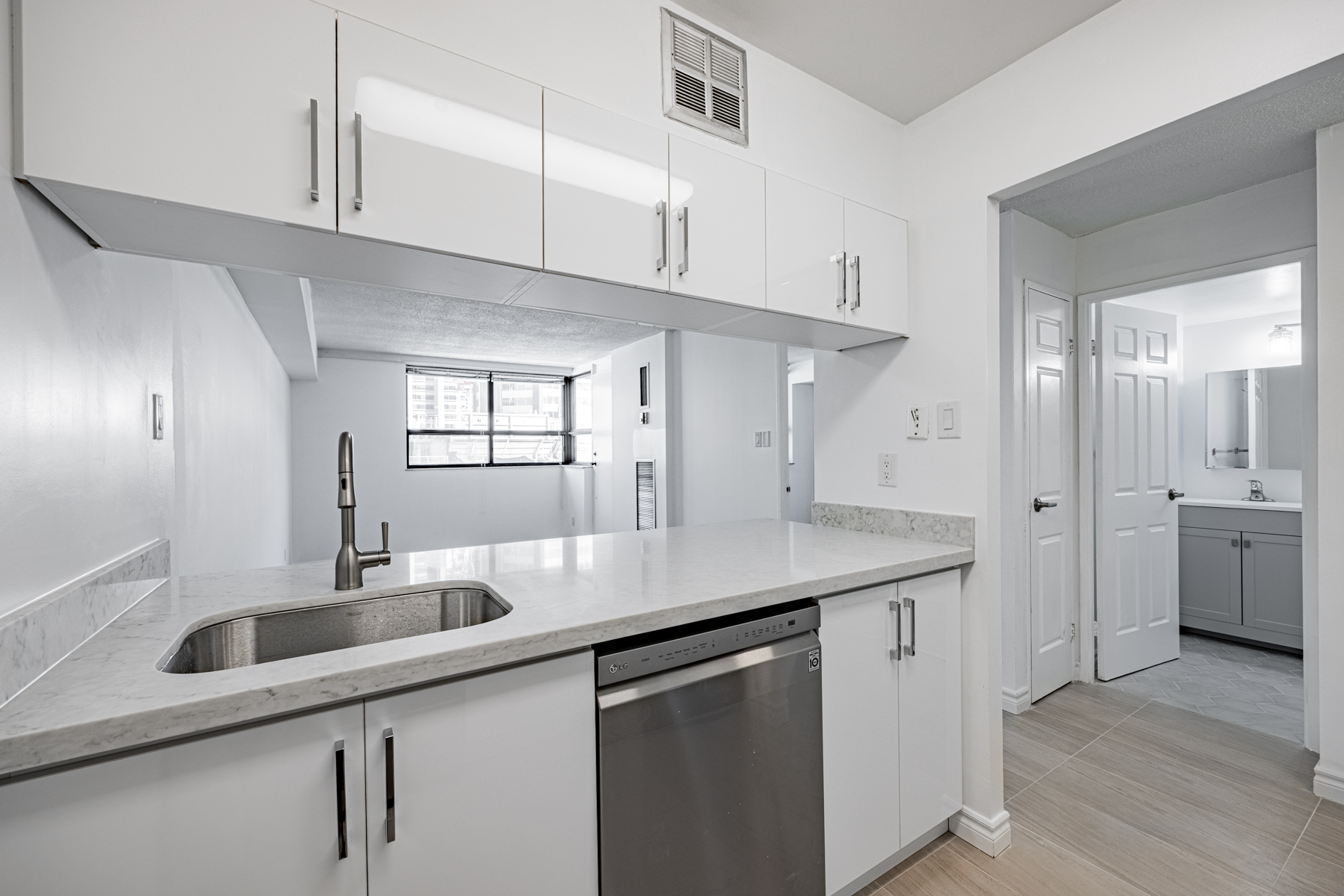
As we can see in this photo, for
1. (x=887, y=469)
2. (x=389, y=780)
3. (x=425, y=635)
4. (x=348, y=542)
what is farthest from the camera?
(x=887, y=469)

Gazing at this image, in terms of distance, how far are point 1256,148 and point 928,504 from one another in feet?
6.75

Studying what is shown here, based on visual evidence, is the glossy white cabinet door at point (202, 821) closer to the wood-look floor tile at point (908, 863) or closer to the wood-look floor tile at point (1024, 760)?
the wood-look floor tile at point (908, 863)

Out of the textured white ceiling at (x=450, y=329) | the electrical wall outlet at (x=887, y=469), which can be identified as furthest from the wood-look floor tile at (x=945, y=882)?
the textured white ceiling at (x=450, y=329)

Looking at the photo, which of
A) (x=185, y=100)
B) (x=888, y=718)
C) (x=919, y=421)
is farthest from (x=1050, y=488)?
(x=185, y=100)

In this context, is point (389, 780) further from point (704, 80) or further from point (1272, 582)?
point (1272, 582)

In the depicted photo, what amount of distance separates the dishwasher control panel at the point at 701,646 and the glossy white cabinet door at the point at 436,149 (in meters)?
0.89

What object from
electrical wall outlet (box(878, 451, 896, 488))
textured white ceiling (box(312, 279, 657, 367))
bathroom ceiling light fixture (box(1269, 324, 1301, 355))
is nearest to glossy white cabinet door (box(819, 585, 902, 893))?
electrical wall outlet (box(878, 451, 896, 488))

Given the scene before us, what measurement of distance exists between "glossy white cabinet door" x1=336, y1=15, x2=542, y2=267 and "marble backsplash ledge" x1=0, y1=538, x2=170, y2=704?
30.3 inches

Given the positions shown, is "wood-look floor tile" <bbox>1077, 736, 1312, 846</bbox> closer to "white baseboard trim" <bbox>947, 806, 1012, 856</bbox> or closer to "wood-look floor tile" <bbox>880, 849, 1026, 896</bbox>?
"white baseboard trim" <bbox>947, 806, 1012, 856</bbox>

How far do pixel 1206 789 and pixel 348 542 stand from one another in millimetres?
3052

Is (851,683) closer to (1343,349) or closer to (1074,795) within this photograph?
(1074,795)

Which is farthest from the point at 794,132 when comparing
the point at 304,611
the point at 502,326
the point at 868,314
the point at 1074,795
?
the point at 502,326

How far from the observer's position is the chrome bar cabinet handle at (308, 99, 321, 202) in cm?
105

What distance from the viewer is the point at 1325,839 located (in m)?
1.84
